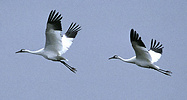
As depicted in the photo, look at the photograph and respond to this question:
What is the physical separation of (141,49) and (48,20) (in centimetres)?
A: 439

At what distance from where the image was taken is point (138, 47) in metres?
20.7

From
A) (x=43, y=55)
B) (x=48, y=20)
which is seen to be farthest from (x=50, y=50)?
(x=48, y=20)

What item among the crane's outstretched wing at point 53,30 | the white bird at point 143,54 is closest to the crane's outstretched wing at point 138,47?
the white bird at point 143,54

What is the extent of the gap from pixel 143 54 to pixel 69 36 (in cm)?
427

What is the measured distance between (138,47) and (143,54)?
0.72 meters

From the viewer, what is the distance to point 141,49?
2083 cm

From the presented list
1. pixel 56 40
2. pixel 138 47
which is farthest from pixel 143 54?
pixel 56 40

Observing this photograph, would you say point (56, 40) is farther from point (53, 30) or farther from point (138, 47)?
point (138, 47)

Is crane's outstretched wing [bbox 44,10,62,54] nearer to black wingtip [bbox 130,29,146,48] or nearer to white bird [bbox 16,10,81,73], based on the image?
white bird [bbox 16,10,81,73]

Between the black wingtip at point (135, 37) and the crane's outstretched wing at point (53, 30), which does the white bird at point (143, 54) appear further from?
the crane's outstretched wing at point (53, 30)

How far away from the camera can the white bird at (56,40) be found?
20.2 m

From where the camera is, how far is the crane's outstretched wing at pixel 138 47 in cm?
1998

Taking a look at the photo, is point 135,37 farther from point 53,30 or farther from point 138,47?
point 53,30

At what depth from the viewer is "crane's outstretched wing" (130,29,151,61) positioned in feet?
65.6
